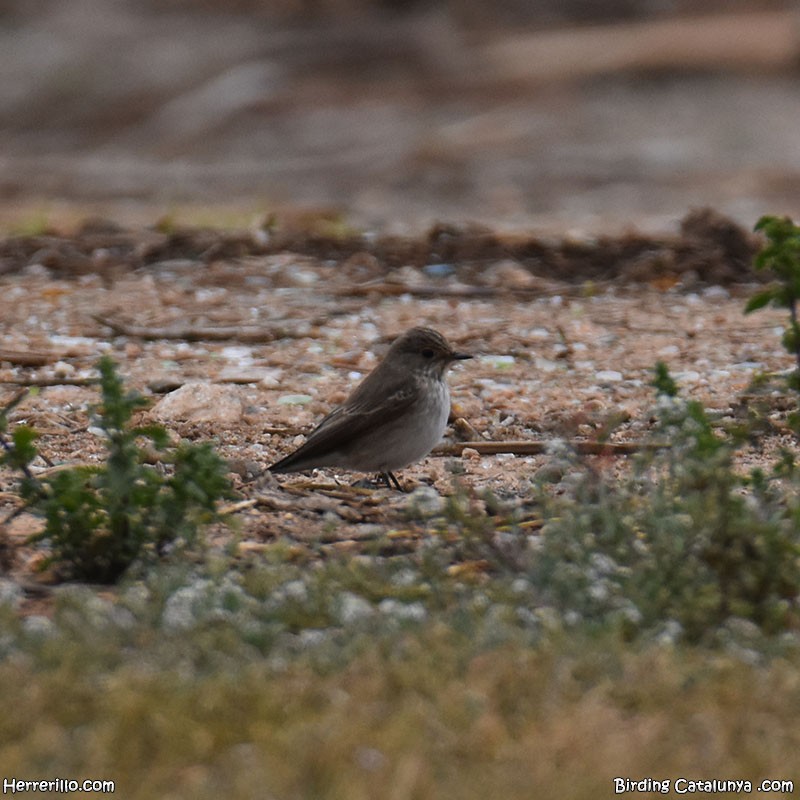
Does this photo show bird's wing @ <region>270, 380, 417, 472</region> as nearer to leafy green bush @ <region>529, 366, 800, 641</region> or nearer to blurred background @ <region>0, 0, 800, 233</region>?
leafy green bush @ <region>529, 366, 800, 641</region>

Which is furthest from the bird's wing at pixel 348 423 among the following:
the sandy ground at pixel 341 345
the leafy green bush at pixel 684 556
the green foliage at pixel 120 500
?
the leafy green bush at pixel 684 556

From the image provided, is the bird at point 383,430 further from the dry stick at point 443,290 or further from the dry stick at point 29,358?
the dry stick at point 443,290

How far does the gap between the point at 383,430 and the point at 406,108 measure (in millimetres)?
16190

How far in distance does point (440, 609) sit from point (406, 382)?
192cm

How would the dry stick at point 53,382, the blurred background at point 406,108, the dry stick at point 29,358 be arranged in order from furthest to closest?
the blurred background at point 406,108 < the dry stick at point 29,358 < the dry stick at point 53,382

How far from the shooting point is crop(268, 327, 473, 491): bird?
6184 mm

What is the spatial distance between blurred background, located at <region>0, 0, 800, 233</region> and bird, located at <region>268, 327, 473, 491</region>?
6.81m

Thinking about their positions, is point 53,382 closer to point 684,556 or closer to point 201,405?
point 201,405

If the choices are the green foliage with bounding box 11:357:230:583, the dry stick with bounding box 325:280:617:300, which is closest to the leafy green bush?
the green foliage with bounding box 11:357:230:583

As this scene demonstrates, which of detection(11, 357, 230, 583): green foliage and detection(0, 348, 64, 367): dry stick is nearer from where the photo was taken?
detection(11, 357, 230, 583): green foliage

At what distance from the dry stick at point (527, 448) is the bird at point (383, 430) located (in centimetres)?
35

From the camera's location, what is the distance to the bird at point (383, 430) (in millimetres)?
6184

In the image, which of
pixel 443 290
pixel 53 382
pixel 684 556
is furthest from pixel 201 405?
pixel 684 556

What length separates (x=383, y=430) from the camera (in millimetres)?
6266
